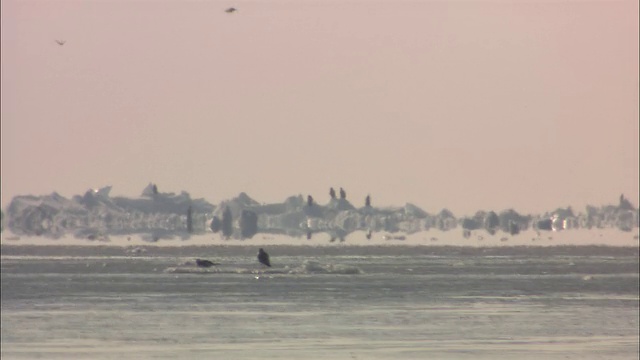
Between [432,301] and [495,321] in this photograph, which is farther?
[432,301]

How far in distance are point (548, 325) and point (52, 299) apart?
20.7m

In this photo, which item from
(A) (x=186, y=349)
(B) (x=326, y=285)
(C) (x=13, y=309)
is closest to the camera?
(A) (x=186, y=349)

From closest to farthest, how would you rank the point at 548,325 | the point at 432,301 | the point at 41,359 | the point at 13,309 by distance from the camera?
the point at 41,359 → the point at 548,325 → the point at 13,309 → the point at 432,301

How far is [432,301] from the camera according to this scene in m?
46.2

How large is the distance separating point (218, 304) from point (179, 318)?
611 centimetres

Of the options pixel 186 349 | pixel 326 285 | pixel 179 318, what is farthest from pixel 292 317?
pixel 326 285

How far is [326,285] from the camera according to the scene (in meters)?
59.8

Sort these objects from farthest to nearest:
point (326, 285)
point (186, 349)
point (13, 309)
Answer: point (326, 285) < point (13, 309) < point (186, 349)

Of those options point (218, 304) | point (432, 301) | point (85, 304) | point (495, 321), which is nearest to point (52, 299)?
point (85, 304)

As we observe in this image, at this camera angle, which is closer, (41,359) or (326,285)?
(41,359)

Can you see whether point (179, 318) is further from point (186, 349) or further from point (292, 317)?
point (186, 349)

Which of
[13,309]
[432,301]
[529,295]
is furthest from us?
[529,295]

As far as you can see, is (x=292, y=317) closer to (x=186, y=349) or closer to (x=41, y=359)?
(x=186, y=349)

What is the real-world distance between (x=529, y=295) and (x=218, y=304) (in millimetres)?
15049
